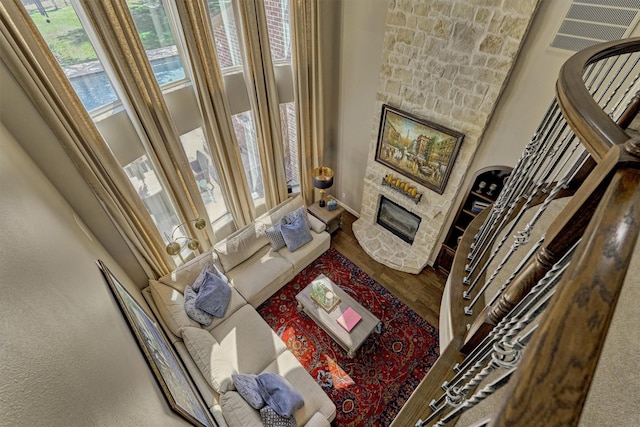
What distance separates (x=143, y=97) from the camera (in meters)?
3.04

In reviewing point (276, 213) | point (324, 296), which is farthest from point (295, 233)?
point (324, 296)

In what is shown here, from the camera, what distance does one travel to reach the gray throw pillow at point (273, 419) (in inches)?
114

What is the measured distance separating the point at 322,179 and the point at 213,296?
2.49 m

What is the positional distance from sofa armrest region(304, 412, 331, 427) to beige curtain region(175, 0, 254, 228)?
2.88 metres

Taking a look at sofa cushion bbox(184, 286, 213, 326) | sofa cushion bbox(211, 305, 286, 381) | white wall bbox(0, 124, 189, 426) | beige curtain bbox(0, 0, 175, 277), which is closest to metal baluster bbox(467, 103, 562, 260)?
white wall bbox(0, 124, 189, 426)

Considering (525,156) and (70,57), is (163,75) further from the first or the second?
(525,156)

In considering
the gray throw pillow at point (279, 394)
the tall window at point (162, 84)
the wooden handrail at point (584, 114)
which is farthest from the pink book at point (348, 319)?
the wooden handrail at point (584, 114)

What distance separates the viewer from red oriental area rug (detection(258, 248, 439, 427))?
143 inches

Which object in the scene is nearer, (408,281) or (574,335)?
(574,335)

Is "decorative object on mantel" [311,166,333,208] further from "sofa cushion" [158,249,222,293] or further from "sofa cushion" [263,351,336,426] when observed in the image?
"sofa cushion" [263,351,336,426]

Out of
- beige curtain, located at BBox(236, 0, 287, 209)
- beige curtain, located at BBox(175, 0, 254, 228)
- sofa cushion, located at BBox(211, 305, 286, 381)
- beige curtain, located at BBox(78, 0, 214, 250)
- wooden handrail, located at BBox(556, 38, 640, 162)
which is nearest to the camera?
wooden handrail, located at BBox(556, 38, 640, 162)

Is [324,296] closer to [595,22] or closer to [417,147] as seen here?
[417,147]

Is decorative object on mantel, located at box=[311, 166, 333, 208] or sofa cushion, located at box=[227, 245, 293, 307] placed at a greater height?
decorative object on mantel, located at box=[311, 166, 333, 208]

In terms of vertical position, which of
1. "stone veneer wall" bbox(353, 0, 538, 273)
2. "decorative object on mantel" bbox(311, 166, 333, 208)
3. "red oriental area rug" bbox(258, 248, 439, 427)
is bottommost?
"red oriental area rug" bbox(258, 248, 439, 427)
